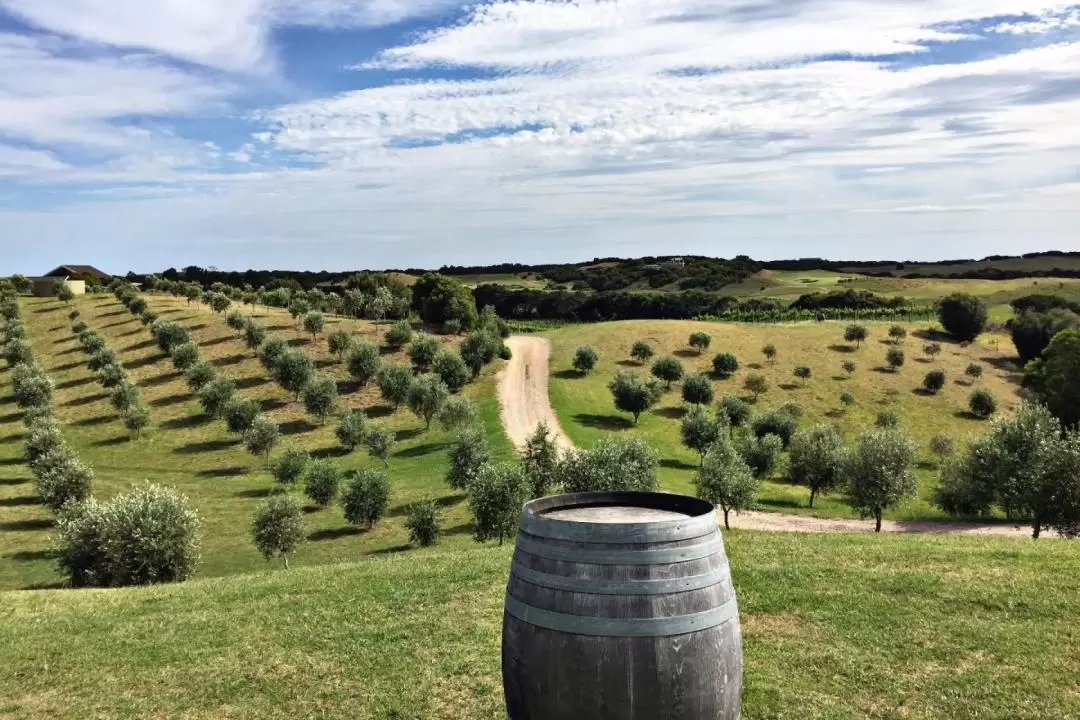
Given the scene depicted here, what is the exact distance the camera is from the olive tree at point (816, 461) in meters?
52.4

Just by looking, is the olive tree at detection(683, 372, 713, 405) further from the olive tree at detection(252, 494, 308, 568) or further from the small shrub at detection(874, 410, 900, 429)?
the olive tree at detection(252, 494, 308, 568)

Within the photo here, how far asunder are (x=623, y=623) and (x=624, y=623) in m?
0.01

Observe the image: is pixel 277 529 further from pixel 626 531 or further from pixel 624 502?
pixel 626 531

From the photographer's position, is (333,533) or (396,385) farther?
(396,385)

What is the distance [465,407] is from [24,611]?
4719 cm

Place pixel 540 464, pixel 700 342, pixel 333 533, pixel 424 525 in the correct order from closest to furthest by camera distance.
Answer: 1. pixel 424 525
2. pixel 540 464
3. pixel 333 533
4. pixel 700 342

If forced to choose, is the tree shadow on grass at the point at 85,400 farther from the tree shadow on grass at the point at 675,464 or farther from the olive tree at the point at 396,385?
the tree shadow on grass at the point at 675,464

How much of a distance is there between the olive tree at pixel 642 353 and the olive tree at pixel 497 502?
57410 mm

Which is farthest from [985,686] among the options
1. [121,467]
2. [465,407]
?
[121,467]

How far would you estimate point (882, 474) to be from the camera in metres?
40.9

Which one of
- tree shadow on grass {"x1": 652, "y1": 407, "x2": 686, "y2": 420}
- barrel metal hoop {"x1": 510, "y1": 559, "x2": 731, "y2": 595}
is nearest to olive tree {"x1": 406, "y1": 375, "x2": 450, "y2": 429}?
tree shadow on grass {"x1": 652, "y1": 407, "x2": 686, "y2": 420}

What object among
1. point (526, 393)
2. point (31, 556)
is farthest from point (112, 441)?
point (526, 393)

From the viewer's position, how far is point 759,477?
188 ft

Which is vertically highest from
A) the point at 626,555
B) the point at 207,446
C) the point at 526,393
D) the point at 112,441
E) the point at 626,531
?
the point at 626,531
